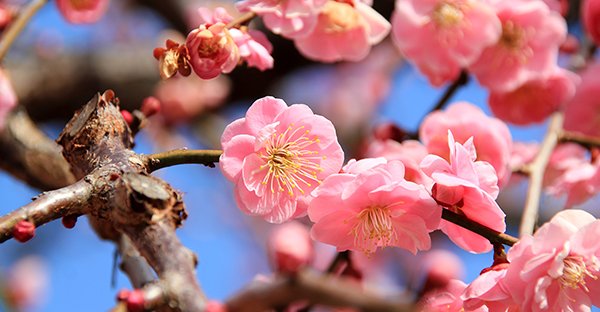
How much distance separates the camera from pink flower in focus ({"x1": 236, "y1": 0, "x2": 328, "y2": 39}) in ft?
3.11

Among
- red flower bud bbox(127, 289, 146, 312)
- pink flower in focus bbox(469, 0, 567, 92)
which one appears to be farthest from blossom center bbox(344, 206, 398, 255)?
pink flower in focus bbox(469, 0, 567, 92)

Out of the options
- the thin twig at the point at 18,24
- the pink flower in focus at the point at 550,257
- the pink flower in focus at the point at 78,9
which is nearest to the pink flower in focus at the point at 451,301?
the pink flower in focus at the point at 550,257

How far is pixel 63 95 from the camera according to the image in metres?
2.39

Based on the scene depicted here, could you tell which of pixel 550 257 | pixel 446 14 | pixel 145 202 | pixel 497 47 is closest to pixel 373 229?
pixel 550 257

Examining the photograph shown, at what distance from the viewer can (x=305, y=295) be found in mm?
691

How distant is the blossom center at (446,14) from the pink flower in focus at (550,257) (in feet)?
2.30

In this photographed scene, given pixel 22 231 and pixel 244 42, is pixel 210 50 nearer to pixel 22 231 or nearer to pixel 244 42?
pixel 244 42

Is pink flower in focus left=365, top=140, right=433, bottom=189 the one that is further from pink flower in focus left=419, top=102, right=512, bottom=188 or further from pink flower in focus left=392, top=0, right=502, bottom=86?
pink flower in focus left=392, top=0, right=502, bottom=86

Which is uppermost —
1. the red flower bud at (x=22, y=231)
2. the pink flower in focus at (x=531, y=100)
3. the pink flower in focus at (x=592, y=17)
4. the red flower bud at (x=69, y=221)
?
the red flower bud at (x=22, y=231)

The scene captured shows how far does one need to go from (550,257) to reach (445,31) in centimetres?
78

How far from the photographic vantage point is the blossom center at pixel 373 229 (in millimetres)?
787

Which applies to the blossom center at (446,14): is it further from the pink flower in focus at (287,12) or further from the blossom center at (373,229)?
the blossom center at (373,229)

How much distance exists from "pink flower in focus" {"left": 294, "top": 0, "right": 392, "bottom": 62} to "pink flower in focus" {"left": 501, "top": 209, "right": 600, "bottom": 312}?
62cm

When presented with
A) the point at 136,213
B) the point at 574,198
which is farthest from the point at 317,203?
the point at 574,198
